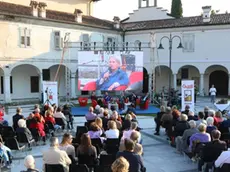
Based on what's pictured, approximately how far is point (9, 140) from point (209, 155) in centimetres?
581

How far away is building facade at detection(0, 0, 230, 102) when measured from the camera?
2469cm

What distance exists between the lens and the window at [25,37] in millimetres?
24891

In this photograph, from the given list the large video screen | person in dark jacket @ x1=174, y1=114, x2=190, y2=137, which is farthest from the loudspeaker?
person in dark jacket @ x1=174, y1=114, x2=190, y2=137

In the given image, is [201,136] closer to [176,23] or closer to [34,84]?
[34,84]

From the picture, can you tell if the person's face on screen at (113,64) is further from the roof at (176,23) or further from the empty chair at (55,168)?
the empty chair at (55,168)

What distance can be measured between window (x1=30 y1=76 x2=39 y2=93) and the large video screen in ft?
23.7

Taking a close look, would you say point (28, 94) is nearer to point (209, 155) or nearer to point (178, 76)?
point (178, 76)

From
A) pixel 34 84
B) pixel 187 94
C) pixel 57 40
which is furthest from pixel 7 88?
pixel 187 94

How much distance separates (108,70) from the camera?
23.2 metres

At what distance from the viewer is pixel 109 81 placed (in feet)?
76.5

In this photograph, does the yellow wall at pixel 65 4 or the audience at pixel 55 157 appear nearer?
the audience at pixel 55 157

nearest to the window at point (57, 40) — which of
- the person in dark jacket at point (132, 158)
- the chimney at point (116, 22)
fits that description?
the chimney at point (116, 22)

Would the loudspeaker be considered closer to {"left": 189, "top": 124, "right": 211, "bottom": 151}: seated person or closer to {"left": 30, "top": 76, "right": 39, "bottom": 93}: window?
{"left": 30, "top": 76, "right": 39, "bottom": 93}: window

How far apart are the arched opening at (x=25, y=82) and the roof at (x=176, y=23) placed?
11.4 metres
